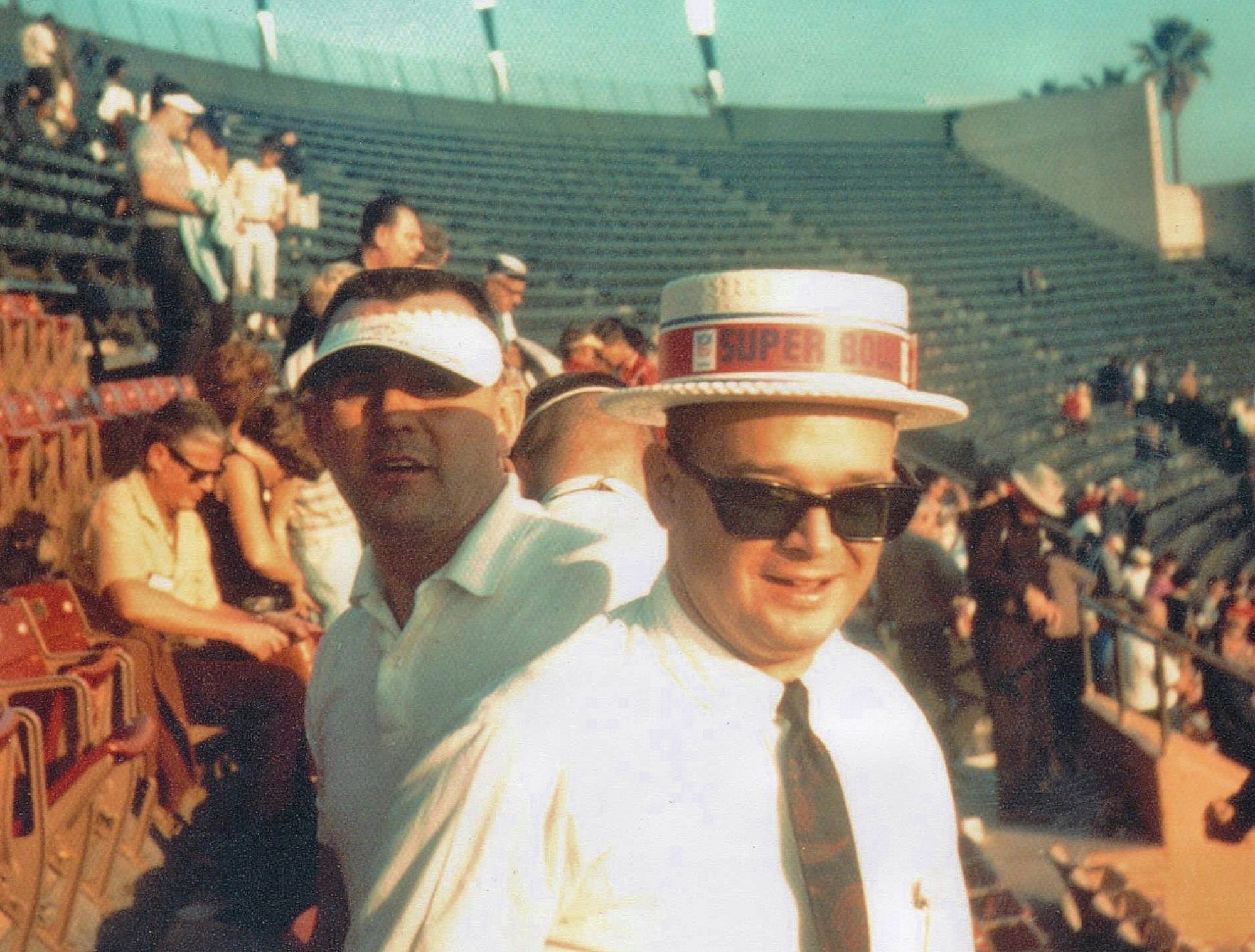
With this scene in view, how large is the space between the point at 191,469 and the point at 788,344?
2781 mm

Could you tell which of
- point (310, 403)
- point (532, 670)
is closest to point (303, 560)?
point (310, 403)

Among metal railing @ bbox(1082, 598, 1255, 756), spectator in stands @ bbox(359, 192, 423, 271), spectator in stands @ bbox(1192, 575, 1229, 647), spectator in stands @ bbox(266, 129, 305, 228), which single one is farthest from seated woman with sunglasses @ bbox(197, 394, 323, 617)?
spectator in stands @ bbox(266, 129, 305, 228)

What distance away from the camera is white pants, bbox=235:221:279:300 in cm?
802

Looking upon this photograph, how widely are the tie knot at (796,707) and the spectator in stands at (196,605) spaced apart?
2.52 metres

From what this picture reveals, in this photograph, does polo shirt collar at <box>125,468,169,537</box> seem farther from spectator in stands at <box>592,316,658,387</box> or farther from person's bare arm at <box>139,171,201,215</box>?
person's bare arm at <box>139,171,201,215</box>

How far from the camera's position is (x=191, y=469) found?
3.82 m

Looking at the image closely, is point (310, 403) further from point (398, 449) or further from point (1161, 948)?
point (1161, 948)

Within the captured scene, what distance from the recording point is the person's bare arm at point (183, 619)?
12.0 feet

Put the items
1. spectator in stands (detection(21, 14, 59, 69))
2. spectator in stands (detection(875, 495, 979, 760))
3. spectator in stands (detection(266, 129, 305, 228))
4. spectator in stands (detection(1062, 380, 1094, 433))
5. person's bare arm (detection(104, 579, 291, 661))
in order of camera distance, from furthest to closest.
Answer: spectator in stands (detection(1062, 380, 1094, 433)), spectator in stands (detection(266, 129, 305, 228)), spectator in stands (detection(21, 14, 59, 69)), spectator in stands (detection(875, 495, 979, 760)), person's bare arm (detection(104, 579, 291, 661))

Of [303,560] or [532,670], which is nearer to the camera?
[532,670]

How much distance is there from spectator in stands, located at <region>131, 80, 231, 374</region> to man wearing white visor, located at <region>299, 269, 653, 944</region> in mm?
4702

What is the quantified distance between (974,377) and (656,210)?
7191 mm

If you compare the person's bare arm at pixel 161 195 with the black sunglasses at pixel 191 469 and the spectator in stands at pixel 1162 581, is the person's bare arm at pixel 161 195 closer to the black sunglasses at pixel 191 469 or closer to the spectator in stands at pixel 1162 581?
the black sunglasses at pixel 191 469

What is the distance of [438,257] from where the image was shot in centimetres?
502
